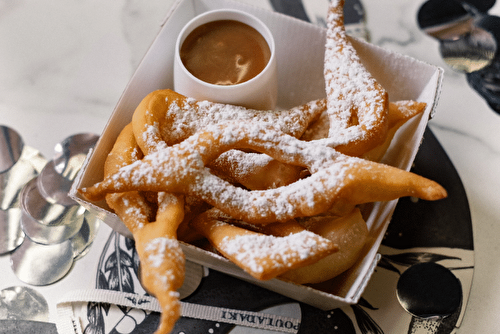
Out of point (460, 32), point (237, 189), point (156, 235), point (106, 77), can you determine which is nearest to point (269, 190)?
point (237, 189)

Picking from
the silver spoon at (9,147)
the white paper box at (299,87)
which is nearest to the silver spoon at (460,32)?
the white paper box at (299,87)

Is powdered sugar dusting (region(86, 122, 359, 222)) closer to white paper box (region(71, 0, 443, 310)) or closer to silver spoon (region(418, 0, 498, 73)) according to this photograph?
white paper box (region(71, 0, 443, 310))

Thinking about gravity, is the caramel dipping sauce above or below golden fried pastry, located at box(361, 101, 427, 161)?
above

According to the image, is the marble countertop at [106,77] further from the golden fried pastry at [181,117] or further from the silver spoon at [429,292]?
the golden fried pastry at [181,117]

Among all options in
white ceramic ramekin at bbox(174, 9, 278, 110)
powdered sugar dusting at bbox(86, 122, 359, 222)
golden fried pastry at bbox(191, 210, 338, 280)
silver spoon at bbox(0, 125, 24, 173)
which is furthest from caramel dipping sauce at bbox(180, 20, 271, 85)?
silver spoon at bbox(0, 125, 24, 173)

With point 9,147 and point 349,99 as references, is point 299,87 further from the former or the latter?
point 9,147

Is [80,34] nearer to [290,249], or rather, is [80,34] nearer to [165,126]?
[165,126]
